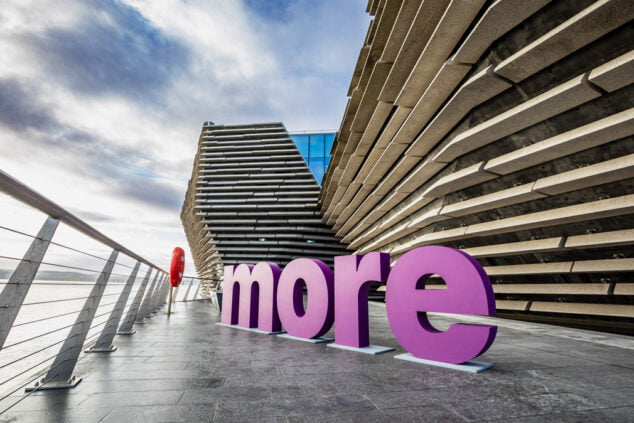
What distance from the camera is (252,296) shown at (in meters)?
7.78

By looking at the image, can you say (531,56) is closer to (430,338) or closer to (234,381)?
(430,338)

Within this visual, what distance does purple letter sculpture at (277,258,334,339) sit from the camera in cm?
607

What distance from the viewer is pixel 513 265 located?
7926 millimetres

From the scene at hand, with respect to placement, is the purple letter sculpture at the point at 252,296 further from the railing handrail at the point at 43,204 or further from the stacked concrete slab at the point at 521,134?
the stacked concrete slab at the point at 521,134

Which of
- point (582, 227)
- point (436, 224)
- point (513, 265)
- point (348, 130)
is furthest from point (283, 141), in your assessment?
point (582, 227)

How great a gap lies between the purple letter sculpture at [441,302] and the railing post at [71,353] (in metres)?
3.93

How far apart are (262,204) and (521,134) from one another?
15736 mm

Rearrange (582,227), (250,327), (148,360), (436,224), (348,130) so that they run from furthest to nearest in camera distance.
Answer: (348,130) < (436,224) < (250,327) < (582,227) < (148,360)

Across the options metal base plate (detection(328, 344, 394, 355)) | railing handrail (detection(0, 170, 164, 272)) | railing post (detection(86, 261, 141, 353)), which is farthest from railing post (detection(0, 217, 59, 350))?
metal base plate (detection(328, 344, 394, 355))

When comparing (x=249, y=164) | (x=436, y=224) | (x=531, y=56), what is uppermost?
(x=249, y=164)

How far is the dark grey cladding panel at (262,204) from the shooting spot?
2002 centimetres

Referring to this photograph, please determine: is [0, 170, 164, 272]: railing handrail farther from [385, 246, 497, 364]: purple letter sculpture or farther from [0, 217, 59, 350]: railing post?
[385, 246, 497, 364]: purple letter sculpture

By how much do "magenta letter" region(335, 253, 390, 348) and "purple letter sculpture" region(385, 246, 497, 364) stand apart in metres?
0.29

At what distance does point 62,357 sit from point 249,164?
58.5 feet
